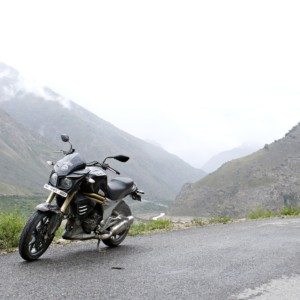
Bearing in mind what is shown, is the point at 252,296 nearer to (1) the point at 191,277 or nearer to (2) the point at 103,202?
(1) the point at 191,277

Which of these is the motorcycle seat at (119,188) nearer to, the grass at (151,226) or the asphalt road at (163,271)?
the asphalt road at (163,271)

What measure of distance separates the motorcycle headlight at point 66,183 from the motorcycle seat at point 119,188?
1.28m

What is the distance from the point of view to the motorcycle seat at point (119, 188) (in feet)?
29.2

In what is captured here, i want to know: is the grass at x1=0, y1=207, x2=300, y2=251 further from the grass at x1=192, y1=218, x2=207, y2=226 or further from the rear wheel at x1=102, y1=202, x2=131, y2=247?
the rear wheel at x1=102, y1=202, x2=131, y2=247

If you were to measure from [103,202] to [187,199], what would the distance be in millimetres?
171634

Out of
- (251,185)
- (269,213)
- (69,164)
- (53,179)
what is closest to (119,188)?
(69,164)

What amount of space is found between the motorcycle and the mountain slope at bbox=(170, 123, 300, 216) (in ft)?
432

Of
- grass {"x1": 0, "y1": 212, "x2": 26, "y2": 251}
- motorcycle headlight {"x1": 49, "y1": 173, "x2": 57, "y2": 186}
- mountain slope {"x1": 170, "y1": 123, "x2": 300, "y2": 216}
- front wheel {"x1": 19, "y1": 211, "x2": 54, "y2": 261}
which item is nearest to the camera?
front wheel {"x1": 19, "y1": 211, "x2": 54, "y2": 261}

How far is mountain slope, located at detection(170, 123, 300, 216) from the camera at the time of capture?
144875 millimetres

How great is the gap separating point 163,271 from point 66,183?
77.1 inches

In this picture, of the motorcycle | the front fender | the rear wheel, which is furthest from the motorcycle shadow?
the front fender

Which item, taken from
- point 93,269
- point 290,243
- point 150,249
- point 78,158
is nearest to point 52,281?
point 93,269

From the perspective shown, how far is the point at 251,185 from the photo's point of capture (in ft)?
530

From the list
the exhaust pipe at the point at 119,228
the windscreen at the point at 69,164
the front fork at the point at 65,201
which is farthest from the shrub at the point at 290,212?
the front fork at the point at 65,201
